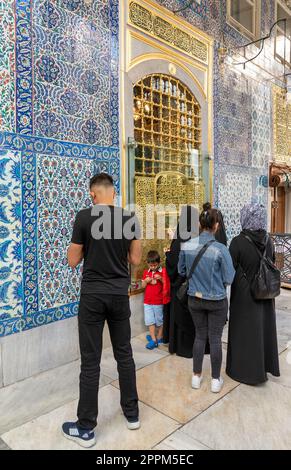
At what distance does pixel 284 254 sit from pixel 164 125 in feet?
10.4

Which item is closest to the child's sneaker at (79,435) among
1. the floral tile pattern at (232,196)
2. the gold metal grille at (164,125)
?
the gold metal grille at (164,125)

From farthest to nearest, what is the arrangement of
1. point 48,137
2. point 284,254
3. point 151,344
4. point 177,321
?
point 284,254, point 151,344, point 177,321, point 48,137

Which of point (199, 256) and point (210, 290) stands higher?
point (199, 256)

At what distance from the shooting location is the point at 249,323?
2770 mm

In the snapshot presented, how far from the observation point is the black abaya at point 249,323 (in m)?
2.75

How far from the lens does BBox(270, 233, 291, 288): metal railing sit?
19.5ft

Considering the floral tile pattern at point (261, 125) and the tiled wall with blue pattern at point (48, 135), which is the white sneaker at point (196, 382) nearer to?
the tiled wall with blue pattern at point (48, 135)

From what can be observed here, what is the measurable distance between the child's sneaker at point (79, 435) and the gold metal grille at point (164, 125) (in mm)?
2476

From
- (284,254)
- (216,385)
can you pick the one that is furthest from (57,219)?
(284,254)

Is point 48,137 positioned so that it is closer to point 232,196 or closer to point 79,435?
point 79,435

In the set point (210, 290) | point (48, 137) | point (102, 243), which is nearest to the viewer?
point (102, 243)

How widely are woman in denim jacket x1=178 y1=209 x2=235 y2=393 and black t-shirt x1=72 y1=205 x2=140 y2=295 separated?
29.0 inches

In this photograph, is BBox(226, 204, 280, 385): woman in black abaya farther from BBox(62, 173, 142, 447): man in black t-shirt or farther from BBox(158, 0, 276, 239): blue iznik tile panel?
BBox(158, 0, 276, 239): blue iznik tile panel

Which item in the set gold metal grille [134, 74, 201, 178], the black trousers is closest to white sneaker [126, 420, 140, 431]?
the black trousers
